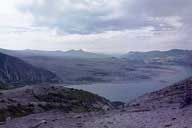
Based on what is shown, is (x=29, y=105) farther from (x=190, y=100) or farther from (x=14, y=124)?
(x=190, y=100)

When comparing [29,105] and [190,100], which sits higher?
[190,100]

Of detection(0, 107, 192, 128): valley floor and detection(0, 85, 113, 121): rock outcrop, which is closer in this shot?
detection(0, 107, 192, 128): valley floor

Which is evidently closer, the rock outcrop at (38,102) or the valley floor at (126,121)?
the valley floor at (126,121)

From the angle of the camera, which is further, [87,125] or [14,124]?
[14,124]

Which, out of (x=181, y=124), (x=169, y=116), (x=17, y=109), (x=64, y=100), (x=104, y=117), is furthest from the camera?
(x=64, y=100)

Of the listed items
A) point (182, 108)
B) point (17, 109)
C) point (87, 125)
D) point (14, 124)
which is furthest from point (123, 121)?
point (17, 109)

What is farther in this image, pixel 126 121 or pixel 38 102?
pixel 38 102

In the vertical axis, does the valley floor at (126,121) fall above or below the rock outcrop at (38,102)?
above

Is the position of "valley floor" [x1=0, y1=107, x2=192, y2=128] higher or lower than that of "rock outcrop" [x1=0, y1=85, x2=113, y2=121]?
higher

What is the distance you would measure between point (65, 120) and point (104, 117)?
3.04m

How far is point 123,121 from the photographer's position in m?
25.7

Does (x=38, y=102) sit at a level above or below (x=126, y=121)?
below

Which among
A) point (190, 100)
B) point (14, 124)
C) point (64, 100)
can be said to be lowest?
point (64, 100)

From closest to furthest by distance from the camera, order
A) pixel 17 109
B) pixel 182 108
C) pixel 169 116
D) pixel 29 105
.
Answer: pixel 169 116 < pixel 182 108 < pixel 17 109 < pixel 29 105
